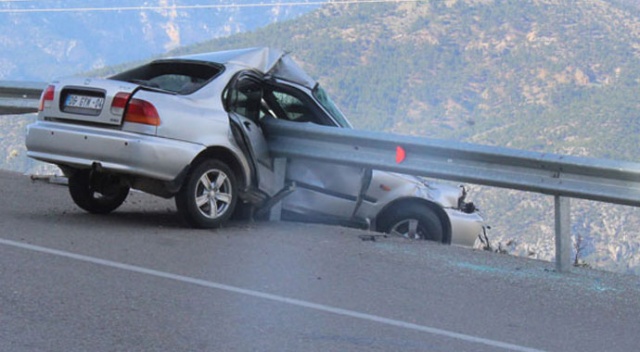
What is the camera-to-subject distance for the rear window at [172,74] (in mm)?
9734

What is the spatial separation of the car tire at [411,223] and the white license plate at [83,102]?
3233mm

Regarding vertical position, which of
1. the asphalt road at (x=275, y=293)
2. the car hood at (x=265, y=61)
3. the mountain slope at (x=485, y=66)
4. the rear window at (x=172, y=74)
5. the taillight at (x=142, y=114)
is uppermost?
the mountain slope at (x=485, y=66)

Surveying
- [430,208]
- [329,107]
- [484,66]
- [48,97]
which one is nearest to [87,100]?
[48,97]

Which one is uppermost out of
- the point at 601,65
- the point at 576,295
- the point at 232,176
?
the point at 601,65

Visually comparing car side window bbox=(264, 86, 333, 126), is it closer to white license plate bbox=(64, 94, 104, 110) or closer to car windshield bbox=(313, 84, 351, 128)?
car windshield bbox=(313, 84, 351, 128)

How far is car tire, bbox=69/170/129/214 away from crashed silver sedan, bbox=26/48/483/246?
0.01 meters

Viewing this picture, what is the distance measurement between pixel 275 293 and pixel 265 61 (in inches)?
165

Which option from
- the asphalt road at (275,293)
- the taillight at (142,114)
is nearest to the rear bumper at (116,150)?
the taillight at (142,114)

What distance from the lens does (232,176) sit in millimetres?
9305

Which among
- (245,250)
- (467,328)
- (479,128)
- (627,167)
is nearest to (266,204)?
(245,250)

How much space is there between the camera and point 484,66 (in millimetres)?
143250

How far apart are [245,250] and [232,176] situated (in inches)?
48.8

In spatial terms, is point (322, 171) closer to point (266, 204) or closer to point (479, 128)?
point (266, 204)

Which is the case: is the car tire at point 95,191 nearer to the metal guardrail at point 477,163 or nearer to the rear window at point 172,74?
the rear window at point 172,74
